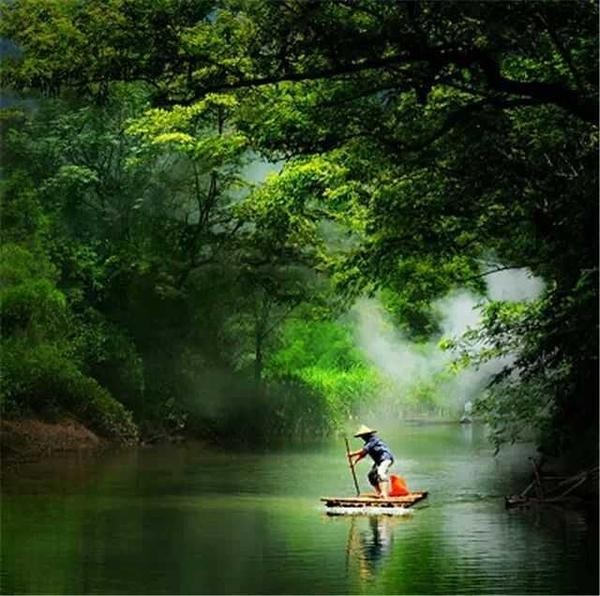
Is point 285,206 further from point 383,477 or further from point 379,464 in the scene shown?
point 383,477

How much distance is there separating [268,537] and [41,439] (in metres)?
13.6

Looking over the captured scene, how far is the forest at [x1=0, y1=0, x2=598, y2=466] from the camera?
1358 centimetres

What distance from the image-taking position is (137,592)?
10836mm

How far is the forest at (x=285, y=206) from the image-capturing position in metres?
13.6

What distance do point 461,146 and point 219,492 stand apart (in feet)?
20.6

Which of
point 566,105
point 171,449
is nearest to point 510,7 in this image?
point 566,105

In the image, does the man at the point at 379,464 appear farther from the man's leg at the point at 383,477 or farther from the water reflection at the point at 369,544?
the water reflection at the point at 369,544

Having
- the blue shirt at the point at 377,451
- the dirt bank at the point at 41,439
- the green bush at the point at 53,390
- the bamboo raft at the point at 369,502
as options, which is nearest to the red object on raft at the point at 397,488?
the blue shirt at the point at 377,451

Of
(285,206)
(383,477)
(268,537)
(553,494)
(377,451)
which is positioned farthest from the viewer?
(285,206)

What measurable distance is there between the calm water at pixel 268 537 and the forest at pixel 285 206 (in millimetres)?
1372

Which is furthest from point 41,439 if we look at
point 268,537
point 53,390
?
point 268,537

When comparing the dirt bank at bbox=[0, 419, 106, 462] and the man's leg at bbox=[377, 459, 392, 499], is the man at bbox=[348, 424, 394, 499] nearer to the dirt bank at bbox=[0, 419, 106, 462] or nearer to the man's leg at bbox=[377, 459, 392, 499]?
the man's leg at bbox=[377, 459, 392, 499]

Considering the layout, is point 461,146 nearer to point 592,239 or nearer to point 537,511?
point 592,239

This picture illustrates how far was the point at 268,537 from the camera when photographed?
556 inches
